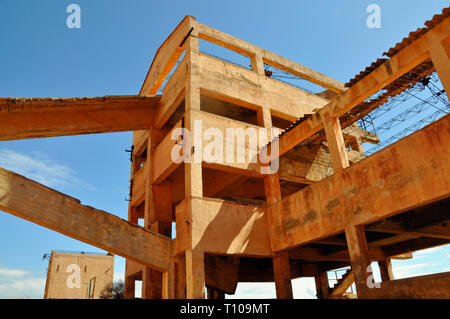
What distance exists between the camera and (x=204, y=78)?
16.5 meters

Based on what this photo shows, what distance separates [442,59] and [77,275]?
32085mm

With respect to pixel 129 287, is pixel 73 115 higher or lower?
higher

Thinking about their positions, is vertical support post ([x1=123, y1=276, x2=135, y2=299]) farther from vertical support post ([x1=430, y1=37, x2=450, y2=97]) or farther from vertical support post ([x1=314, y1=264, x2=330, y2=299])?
vertical support post ([x1=430, y1=37, x2=450, y2=97])

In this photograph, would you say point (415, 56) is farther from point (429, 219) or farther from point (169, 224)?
point (169, 224)

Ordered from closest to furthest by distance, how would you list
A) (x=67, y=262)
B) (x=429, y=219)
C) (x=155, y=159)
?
(x=429, y=219), (x=155, y=159), (x=67, y=262)

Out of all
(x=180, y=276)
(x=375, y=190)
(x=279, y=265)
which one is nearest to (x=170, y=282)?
(x=180, y=276)

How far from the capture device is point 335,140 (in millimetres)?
12797

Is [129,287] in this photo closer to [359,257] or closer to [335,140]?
[359,257]

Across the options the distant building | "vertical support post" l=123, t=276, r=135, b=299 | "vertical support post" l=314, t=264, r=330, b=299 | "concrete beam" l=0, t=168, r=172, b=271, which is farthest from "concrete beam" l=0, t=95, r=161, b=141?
the distant building

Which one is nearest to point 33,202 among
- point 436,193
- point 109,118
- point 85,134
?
point 85,134

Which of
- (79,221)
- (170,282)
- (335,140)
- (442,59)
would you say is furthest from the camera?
(170,282)

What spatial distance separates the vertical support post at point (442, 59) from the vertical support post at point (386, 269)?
12612 mm

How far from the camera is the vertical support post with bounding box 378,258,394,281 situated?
19078 millimetres

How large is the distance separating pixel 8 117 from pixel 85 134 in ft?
11.0
